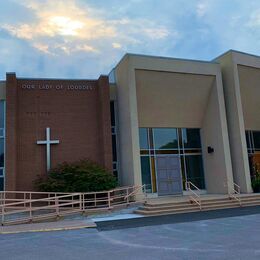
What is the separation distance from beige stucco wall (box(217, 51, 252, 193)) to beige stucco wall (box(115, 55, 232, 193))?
0.68 m

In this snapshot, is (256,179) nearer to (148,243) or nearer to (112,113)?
(112,113)

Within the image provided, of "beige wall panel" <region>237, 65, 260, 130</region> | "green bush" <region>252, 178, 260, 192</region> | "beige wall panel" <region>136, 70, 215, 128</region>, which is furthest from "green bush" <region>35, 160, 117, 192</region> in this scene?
"beige wall panel" <region>237, 65, 260, 130</region>

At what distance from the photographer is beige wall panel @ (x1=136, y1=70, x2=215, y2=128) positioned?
69.5 feet

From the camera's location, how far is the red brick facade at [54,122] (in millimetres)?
19531

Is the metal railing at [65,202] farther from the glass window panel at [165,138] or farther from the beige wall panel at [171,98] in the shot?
the beige wall panel at [171,98]

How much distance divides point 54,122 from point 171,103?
23.5 ft

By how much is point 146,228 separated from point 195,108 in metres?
12.6

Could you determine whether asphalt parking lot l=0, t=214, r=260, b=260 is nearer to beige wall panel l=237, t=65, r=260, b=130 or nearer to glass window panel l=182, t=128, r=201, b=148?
glass window panel l=182, t=128, r=201, b=148

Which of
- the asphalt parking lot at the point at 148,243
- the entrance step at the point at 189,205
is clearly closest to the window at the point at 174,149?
the entrance step at the point at 189,205

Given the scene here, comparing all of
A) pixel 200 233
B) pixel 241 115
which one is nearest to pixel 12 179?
pixel 200 233

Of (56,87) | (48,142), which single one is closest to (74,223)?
(48,142)

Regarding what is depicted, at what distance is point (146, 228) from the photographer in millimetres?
11805

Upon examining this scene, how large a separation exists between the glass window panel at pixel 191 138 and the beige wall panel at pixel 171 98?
468mm

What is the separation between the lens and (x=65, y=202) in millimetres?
18281
